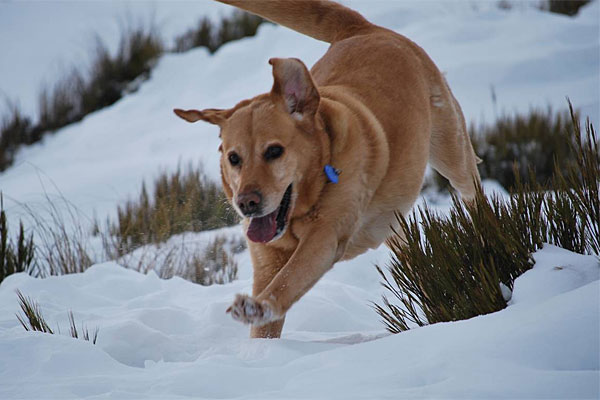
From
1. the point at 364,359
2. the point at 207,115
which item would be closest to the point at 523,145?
the point at 207,115

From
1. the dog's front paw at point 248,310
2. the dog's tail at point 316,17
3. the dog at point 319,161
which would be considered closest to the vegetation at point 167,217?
the dog's tail at point 316,17

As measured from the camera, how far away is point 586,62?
903 cm

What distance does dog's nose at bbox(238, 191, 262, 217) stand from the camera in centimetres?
278

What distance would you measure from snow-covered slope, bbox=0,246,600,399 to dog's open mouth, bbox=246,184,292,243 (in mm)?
468

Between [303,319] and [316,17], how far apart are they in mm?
1940

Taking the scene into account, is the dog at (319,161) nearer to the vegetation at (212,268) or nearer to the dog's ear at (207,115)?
the dog's ear at (207,115)

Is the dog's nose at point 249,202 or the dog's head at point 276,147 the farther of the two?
the dog's head at point 276,147

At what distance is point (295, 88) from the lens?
308cm

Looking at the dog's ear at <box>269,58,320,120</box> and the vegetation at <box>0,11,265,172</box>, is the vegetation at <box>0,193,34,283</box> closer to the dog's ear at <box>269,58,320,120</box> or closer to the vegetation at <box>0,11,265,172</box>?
the dog's ear at <box>269,58,320,120</box>

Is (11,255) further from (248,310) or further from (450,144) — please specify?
(450,144)

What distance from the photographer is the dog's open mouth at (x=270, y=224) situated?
2959 mm

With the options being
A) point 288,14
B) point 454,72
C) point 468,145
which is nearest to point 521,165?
point 454,72

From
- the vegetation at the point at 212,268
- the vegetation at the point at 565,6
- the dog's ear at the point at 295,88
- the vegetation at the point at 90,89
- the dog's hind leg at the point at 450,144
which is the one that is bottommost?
the vegetation at the point at 90,89

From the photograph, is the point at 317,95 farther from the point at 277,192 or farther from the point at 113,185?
the point at 113,185
